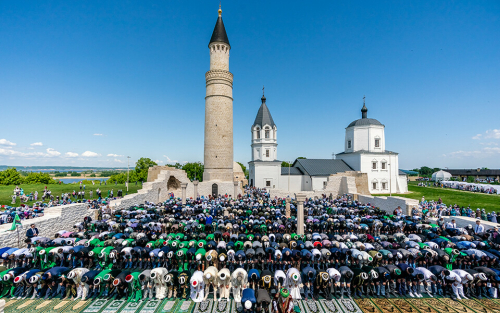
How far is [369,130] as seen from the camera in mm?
39938

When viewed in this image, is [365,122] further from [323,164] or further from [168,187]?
[168,187]

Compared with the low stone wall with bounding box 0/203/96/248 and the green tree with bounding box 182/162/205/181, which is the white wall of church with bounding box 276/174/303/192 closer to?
the low stone wall with bounding box 0/203/96/248

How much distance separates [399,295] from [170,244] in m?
8.97

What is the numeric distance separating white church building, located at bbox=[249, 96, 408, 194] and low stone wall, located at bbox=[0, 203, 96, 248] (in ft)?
83.7

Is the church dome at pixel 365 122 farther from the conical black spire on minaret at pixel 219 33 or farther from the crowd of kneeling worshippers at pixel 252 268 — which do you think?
the crowd of kneeling worshippers at pixel 252 268

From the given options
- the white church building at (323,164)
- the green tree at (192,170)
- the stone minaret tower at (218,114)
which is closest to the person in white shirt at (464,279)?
the stone minaret tower at (218,114)

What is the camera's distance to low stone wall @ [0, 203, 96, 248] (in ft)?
36.5

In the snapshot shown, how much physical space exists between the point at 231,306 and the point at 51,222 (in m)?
12.5

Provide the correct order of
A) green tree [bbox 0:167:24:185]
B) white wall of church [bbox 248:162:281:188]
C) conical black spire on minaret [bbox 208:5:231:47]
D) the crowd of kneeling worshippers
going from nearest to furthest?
1. the crowd of kneeling worshippers
2. conical black spire on minaret [bbox 208:5:231:47]
3. white wall of church [bbox 248:162:281:188]
4. green tree [bbox 0:167:24:185]

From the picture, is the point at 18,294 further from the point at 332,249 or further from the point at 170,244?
the point at 332,249

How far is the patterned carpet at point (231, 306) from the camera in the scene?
24.2ft

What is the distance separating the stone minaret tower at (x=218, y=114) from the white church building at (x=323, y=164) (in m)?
7.71

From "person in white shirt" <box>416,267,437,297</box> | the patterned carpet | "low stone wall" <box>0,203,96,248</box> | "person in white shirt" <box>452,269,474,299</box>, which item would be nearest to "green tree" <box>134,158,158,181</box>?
"low stone wall" <box>0,203,96,248</box>

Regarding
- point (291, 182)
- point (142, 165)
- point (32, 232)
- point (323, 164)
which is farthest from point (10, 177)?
point (323, 164)
